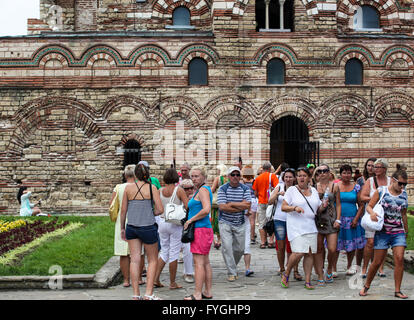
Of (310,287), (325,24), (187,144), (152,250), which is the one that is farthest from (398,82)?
(152,250)

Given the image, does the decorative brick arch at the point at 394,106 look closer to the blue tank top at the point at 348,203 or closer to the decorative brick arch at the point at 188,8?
the decorative brick arch at the point at 188,8

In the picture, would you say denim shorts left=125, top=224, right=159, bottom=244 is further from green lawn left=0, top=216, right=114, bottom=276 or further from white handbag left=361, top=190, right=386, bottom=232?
white handbag left=361, top=190, right=386, bottom=232

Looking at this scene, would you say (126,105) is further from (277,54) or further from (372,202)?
(372,202)

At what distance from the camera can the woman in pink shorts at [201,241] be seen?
250 inches

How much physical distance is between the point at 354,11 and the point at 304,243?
51.2 ft

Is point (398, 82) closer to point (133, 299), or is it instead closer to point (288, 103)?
point (288, 103)

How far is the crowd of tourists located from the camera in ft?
21.0

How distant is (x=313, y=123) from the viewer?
18094 mm

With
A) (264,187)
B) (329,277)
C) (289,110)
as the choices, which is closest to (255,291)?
(329,277)

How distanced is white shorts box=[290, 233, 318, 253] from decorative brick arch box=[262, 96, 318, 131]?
11.2m

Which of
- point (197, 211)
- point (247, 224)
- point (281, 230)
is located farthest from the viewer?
point (247, 224)

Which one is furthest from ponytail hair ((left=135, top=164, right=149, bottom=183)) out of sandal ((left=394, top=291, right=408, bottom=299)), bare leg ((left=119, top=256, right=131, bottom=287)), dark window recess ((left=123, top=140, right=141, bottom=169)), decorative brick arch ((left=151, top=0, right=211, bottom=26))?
decorative brick arch ((left=151, top=0, right=211, bottom=26))

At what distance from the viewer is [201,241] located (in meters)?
6.41

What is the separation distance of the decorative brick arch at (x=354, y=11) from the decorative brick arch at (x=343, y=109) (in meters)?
3.33
